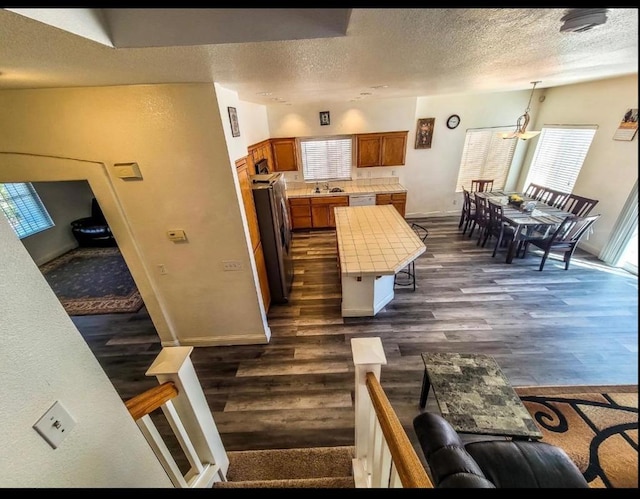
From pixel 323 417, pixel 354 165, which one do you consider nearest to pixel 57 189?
pixel 354 165

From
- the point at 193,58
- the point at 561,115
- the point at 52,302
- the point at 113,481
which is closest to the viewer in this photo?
the point at 52,302

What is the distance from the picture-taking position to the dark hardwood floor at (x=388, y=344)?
7.39 ft

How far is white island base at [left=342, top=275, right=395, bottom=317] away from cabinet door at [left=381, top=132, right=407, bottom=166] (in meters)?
3.15

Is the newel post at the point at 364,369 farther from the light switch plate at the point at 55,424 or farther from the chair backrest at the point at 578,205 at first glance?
the chair backrest at the point at 578,205

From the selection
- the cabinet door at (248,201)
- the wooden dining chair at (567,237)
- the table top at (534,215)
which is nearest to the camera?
the cabinet door at (248,201)

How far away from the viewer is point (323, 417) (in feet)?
7.23

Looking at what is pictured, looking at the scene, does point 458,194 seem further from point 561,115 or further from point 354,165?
point 354,165

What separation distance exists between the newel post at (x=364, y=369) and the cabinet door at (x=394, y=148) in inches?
194

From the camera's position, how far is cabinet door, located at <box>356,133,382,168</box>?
17.6 feet

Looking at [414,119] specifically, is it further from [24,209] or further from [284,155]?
[24,209]

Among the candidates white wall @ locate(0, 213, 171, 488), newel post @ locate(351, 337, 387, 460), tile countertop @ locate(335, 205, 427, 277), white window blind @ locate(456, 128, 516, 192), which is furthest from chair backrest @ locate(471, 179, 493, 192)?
white wall @ locate(0, 213, 171, 488)

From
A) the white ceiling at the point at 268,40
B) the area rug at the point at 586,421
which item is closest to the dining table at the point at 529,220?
the area rug at the point at 586,421

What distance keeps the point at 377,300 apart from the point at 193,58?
116 inches

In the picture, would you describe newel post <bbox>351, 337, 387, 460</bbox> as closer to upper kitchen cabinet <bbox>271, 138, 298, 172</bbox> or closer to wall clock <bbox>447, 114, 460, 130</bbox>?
upper kitchen cabinet <bbox>271, 138, 298, 172</bbox>
